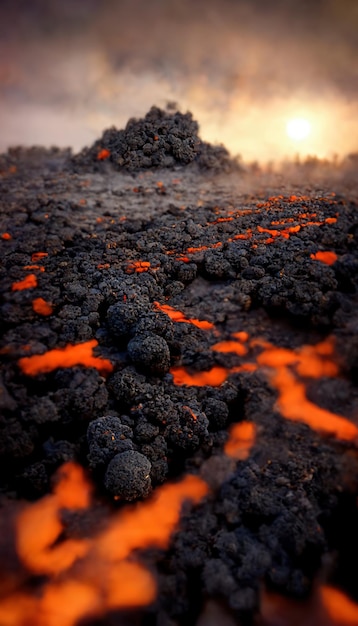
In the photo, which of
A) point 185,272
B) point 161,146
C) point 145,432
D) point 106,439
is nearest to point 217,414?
point 145,432

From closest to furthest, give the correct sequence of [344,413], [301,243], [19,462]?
[19,462], [344,413], [301,243]

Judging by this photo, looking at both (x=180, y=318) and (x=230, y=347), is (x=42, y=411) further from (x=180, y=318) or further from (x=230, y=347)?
(x=230, y=347)

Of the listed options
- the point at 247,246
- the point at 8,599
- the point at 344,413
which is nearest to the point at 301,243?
the point at 247,246

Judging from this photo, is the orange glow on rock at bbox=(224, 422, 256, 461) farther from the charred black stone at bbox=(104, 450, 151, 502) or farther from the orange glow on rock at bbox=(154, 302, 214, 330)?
the orange glow on rock at bbox=(154, 302, 214, 330)

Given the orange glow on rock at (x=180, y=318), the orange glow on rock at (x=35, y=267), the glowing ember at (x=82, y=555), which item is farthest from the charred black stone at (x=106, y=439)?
the orange glow on rock at (x=35, y=267)

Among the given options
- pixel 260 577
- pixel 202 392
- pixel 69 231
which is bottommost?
pixel 260 577

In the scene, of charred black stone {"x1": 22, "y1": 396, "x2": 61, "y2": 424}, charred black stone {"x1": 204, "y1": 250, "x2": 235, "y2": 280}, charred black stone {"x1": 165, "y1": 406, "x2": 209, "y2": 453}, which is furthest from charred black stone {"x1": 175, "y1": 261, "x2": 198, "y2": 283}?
charred black stone {"x1": 22, "y1": 396, "x2": 61, "y2": 424}

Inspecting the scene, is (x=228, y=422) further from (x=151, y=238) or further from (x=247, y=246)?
(x=151, y=238)
